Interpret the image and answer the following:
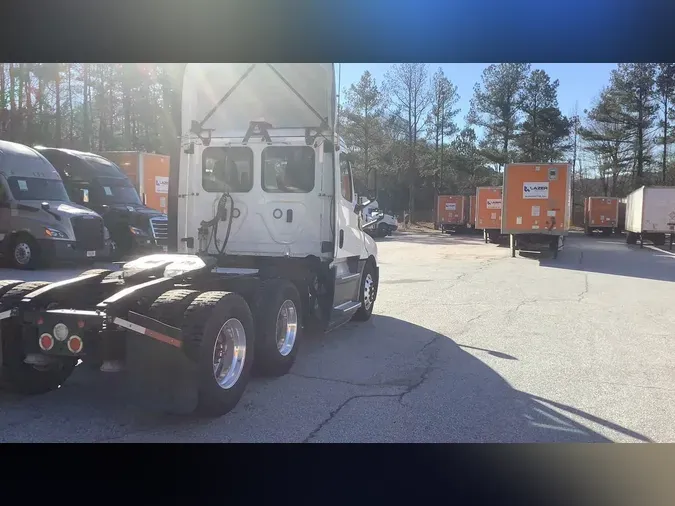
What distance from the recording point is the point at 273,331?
232 inches

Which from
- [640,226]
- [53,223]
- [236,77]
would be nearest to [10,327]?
[236,77]

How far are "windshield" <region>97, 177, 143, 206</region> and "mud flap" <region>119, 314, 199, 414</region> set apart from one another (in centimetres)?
1334

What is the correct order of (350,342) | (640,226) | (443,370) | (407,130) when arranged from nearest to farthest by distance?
1. (443,370)
2. (350,342)
3. (640,226)
4. (407,130)

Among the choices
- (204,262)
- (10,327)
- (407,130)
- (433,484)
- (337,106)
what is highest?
(407,130)

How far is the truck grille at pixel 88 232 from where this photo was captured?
1378 centimetres

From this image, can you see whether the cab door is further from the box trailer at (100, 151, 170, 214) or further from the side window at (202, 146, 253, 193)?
the box trailer at (100, 151, 170, 214)

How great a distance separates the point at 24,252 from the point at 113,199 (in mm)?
3770

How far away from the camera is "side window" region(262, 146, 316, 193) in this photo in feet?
24.0

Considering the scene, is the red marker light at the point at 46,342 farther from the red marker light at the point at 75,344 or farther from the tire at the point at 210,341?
the tire at the point at 210,341

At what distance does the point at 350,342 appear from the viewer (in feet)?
25.7

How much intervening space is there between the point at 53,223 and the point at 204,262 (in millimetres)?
9250

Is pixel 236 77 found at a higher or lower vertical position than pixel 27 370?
higher

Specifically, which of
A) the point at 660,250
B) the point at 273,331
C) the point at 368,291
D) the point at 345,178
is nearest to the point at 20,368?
the point at 273,331

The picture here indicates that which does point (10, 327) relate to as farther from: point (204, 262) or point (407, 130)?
point (407, 130)
